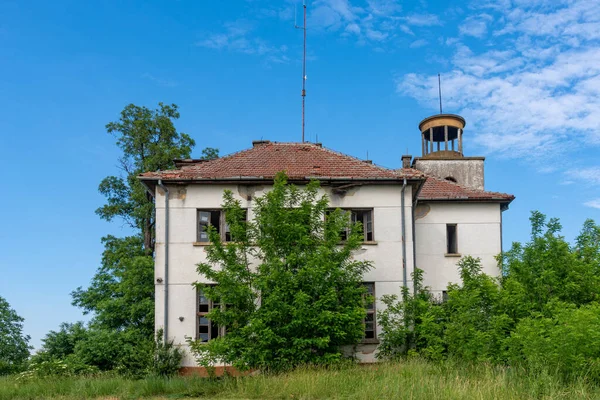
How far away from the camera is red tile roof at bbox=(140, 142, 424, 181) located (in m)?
20.2

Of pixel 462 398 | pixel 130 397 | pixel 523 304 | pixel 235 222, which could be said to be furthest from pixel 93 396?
pixel 523 304

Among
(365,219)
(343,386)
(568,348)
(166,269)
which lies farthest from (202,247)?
(568,348)

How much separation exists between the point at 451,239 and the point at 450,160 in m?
7.02

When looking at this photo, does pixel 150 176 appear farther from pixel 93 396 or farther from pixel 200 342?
pixel 93 396

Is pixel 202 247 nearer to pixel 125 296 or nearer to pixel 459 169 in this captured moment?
pixel 125 296

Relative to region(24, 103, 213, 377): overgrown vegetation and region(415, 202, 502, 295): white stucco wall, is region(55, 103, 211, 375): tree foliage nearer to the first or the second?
region(24, 103, 213, 377): overgrown vegetation

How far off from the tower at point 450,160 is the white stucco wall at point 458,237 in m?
5.65

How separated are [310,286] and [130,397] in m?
5.93

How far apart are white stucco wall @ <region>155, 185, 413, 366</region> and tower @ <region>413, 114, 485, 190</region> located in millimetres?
9172

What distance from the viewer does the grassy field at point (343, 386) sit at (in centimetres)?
1094

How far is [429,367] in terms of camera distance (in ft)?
46.3

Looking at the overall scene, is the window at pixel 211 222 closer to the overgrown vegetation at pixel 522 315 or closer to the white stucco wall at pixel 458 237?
the overgrown vegetation at pixel 522 315

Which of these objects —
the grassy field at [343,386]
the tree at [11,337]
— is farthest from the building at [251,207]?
the tree at [11,337]

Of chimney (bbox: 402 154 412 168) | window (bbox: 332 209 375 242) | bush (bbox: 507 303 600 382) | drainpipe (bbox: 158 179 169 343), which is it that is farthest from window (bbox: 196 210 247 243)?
bush (bbox: 507 303 600 382)
